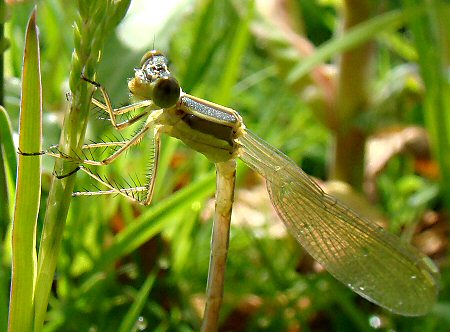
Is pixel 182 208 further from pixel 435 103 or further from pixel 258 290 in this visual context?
pixel 435 103

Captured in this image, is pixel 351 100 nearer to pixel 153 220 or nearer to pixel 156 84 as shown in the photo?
pixel 153 220

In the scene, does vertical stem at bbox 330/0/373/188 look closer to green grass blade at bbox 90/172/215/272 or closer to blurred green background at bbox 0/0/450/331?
blurred green background at bbox 0/0/450/331

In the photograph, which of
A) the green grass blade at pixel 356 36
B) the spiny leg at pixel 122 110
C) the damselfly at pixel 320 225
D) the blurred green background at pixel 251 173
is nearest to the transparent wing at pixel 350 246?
the damselfly at pixel 320 225


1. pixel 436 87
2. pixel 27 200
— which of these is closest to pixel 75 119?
pixel 27 200

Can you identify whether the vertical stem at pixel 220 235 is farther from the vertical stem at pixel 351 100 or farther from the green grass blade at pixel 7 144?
the vertical stem at pixel 351 100

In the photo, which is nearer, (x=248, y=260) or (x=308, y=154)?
(x=248, y=260)

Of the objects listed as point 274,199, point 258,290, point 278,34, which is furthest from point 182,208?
point 278,34

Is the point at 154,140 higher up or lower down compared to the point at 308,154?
lower down
